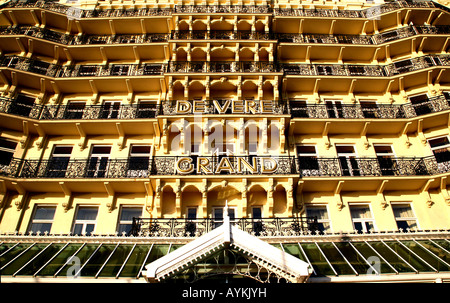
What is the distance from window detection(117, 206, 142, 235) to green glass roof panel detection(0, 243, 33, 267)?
3.76 meters

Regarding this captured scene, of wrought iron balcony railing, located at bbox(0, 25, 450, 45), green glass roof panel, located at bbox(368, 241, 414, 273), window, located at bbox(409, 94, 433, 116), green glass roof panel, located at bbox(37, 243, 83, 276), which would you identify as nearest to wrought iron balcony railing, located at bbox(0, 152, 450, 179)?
window, located at bbox(409, 94, 433, 116)

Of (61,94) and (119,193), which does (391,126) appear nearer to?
(119,193)

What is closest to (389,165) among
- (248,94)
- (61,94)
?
(248,94)

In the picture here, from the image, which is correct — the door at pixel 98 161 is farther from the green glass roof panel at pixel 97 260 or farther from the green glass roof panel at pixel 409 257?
the green glass roof panel at pixel 409 257

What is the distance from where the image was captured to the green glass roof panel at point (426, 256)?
12.8 meters

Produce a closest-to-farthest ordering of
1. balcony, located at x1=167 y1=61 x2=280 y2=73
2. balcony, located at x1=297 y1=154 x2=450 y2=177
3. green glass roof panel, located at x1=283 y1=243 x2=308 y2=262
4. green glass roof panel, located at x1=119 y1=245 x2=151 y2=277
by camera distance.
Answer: green glass roof panel, located at x1=119 y1=245 x2=151 y2=277, green glass roof panel, located at x1=283 y1=243 x2=308 y2=262, balcony, located at x1=297 y1=154 x2=450 y2=177, balcony, located at x1=167 y1=61 x2=280 y2=73

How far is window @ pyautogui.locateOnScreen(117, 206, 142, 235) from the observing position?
55.2ft

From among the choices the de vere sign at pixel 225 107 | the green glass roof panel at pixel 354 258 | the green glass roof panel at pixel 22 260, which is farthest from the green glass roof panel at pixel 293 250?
the green glass roof panel at pixel 22 260

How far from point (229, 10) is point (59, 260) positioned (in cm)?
1767

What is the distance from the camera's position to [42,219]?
17172mm

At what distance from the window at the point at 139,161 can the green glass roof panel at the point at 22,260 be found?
5143mm

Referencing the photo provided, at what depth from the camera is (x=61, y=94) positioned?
70.2 feet

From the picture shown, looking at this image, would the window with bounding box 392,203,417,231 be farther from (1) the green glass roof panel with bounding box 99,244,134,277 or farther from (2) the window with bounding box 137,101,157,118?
(2) the window with bounding box 137,101,157,118
